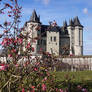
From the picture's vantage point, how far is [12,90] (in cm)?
322

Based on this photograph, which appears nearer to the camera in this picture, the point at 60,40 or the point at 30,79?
the point at 30,79

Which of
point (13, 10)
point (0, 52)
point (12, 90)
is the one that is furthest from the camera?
point (0, 52)

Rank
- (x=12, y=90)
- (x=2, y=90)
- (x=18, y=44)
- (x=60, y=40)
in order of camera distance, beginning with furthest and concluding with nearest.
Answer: (x=60, y=40) → (x=18, y=44) → (x=12, y=90) → (x=2, y=90)

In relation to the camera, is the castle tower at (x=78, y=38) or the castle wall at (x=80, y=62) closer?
the castle wall at (x=80, y=62)

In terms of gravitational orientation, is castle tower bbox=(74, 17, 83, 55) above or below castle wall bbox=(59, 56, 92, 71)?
above

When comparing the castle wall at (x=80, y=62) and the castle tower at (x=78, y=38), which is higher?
the castle tower at (x=78, y=38)

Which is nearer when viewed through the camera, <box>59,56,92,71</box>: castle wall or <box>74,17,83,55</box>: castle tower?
<box>59,56,92,71</box>: castle wall

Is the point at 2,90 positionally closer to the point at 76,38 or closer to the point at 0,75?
the point at 0,75

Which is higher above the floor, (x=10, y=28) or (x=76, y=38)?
(x=76, y=38)

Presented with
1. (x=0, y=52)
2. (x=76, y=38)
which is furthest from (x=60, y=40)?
(x=0, y=52)

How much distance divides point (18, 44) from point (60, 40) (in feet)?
172

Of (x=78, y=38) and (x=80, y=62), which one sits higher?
(x=78, y=38)

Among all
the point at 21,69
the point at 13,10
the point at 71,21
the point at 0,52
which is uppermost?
the point at 71,21

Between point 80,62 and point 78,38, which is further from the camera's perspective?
point 78,38
